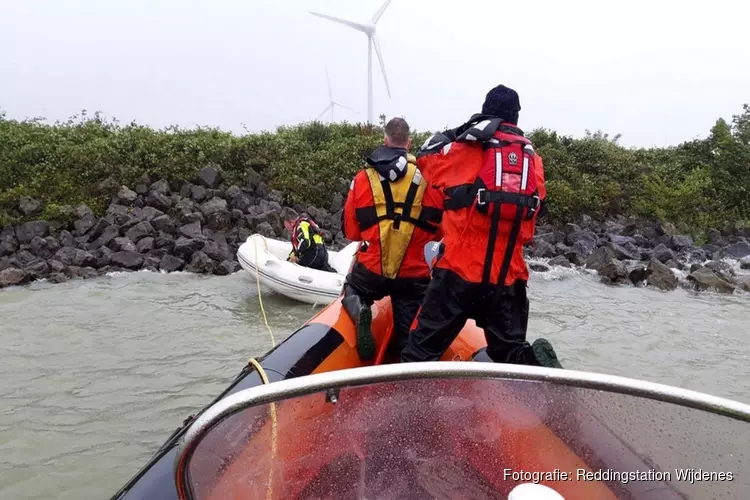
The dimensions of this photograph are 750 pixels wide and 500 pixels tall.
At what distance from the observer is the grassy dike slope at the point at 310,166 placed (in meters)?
12.6

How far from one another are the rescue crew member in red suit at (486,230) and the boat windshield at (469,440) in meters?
1.61

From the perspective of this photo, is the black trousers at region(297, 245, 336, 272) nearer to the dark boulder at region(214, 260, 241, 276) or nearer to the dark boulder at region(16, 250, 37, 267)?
the dark boulder at region(214, 260, 241, 276)

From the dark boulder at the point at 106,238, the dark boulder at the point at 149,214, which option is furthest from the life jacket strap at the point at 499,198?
the dark boulder at the point at 149,214

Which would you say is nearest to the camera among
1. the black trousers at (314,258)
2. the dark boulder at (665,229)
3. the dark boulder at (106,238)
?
the black trousers at (314,258)

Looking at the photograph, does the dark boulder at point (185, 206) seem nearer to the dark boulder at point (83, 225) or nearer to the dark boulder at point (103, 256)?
the dark boulder at point (83, 225)

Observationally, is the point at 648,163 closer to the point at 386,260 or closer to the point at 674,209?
the point at 674,209

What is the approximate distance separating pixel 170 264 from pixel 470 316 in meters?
7.70

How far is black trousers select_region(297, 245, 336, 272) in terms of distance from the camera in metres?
8.27

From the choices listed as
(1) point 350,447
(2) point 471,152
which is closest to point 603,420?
(1) point 350,447

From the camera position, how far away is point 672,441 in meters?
1.38

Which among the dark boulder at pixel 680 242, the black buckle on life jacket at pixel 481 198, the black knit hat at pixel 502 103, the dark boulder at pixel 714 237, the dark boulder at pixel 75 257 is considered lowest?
the dark boulder at pixel 75 257

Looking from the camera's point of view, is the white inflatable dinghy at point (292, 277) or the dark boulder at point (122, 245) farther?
the dark boulder at point (122, 245)

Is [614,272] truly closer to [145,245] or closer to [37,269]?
[145,245]

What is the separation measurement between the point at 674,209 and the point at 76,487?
47.8 feet
